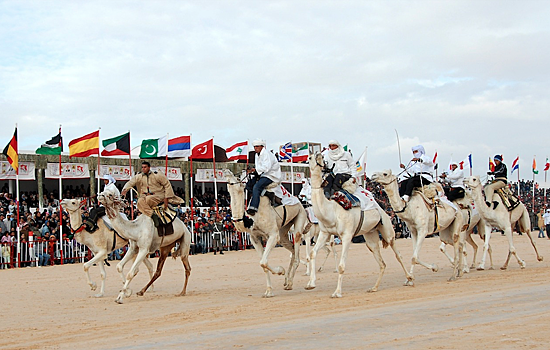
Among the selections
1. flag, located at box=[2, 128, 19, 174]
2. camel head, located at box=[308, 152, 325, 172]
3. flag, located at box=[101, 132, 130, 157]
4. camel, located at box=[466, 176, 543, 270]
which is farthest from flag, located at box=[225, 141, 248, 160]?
camel head, located at box=[308, 152, 325, 172]

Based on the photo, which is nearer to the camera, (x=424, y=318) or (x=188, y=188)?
(x=424, y=318)

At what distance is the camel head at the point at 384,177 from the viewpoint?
51.8 ft

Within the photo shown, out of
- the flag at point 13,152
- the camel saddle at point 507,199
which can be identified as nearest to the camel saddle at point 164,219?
the camel saddle at point 507,199

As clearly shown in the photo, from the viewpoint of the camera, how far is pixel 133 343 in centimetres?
868

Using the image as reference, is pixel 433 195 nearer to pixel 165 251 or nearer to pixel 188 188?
pixel 165 251

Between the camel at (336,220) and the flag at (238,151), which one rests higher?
the flag at (238,151)

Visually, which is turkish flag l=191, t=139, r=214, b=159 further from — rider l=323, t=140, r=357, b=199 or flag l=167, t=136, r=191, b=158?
rider l=323, t=140, r=357, b=199

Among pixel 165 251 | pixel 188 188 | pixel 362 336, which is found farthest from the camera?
pixel 188 188

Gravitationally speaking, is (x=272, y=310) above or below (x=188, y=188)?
below

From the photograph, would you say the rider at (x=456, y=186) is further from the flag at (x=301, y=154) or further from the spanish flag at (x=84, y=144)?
the flag at (x=301, y=154)

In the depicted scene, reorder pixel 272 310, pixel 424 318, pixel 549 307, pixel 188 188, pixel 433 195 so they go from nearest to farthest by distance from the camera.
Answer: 1. pixel 424 318
2. pixel 549 307
3. pixel 272 310
4. pixel 433 195
5. pixel 188 188

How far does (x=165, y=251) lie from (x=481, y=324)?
8.68m

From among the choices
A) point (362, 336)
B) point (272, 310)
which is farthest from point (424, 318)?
point (272, 310)

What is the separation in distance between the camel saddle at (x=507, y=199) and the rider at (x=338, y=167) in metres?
7.40
